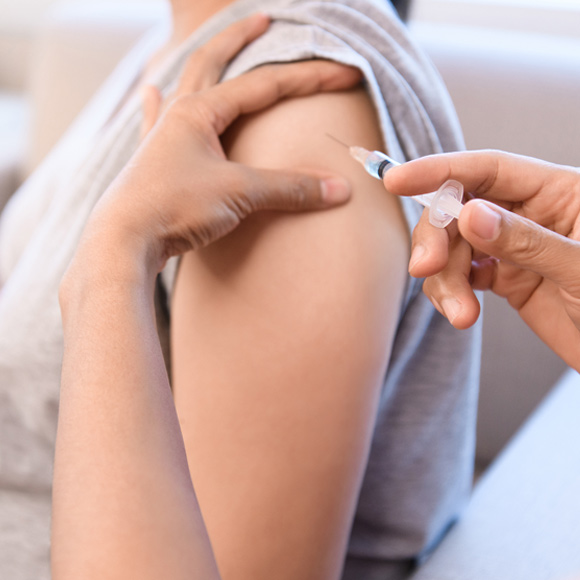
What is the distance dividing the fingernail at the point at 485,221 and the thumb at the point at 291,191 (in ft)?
0.75

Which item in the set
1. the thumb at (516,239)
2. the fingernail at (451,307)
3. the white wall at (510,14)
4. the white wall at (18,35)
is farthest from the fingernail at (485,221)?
the white wall at (18,35)

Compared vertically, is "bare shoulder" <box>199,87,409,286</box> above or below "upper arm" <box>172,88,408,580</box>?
above

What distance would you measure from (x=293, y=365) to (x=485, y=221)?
26cm

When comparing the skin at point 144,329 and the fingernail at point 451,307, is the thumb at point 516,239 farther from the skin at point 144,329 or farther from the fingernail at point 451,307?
the skin at point 144,329

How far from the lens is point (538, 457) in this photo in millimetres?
925

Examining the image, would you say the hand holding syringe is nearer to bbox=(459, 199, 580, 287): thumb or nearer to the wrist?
bbox=(459, 199, 580, 287): thumb

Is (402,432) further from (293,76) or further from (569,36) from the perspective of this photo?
(569,36)

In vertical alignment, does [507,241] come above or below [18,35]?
above

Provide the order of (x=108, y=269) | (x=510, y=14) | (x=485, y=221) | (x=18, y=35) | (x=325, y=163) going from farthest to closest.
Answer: (x=18, y=35)
(x=510, y=14)
(x=325, y=163)
(x=108, y=269)
(x=485, y=221)

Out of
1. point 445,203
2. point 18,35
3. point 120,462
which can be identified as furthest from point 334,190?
point 18,35

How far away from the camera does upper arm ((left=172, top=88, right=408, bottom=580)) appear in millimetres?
641

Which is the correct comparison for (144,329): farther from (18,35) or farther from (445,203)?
(18,35)

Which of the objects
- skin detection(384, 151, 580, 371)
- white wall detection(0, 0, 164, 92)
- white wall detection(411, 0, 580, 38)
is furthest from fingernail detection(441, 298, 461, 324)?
white wall detection(0, 0, 164, 92)

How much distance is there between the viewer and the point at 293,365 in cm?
65
